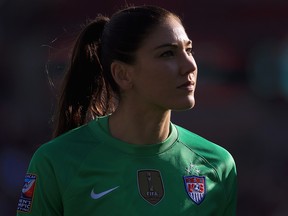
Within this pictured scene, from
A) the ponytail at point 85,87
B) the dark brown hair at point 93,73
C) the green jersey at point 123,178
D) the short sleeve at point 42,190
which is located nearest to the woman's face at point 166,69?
the dark brown hair at point 93,73

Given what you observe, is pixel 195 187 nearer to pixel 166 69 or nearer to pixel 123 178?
pixel 123 178

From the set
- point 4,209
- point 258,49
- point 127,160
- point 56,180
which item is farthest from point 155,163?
point 258,49

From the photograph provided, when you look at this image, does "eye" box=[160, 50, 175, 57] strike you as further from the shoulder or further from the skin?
the shoulder

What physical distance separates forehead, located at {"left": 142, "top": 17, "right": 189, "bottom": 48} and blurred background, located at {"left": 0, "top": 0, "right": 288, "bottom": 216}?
738 cm

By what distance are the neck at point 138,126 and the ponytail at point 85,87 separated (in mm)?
272

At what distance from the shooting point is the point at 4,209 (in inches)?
420

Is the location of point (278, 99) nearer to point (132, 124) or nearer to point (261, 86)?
point (261, 86)

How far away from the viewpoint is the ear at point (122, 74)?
12.7 feet

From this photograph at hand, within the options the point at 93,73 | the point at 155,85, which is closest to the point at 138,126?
the point at 155,85

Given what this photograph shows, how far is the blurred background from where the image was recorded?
1158 cm

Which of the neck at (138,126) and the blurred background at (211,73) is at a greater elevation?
the neck at (138,126)

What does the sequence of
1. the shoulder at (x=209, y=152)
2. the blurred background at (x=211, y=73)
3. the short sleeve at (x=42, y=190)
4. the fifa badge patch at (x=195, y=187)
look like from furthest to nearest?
the blurred background at (x=211, y=73) < the shoulder at (x=209, y=152) < the fifa badge patch at (x=195, y=187) < the short sleeve at (x=42, y=190)

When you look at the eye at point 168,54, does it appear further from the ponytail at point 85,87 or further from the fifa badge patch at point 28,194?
the fifa badge patch at point 28,194

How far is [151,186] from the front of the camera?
380 centimetres
